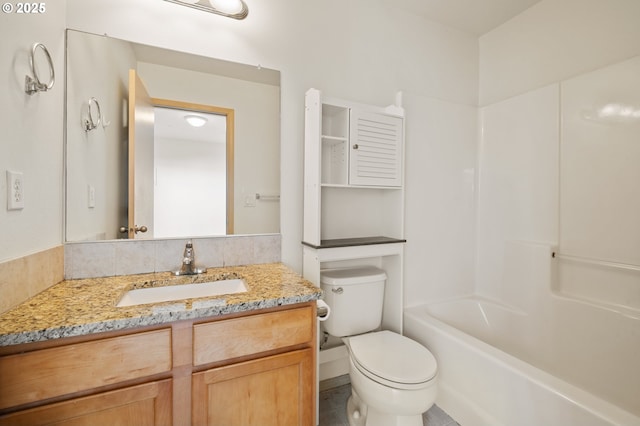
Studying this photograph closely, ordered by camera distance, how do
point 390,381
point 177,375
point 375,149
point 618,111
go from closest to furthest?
point 177,375, point 390,381, point 618,111, point 375,149

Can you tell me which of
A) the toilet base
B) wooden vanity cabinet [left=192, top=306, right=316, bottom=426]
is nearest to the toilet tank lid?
wooden vanity cabinet [left=192, top=306, right=316, bottom=426]

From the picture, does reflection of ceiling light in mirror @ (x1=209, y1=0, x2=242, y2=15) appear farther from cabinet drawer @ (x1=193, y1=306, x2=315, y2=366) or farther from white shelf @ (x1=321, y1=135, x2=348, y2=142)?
cabinet drawer @ (x1=193, y1=306, x2=315, y2=366)

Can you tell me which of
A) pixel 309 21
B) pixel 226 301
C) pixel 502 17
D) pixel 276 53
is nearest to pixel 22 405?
pixel 226 301

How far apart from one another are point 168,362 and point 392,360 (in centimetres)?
99

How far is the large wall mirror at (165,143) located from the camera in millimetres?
1242

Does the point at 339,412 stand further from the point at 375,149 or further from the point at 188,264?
the point at 375,149

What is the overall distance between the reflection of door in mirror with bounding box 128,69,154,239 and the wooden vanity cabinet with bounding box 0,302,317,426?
0.66 metres

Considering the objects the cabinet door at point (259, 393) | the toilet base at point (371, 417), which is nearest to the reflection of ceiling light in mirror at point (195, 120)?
the cabinet door at point (259, 393)

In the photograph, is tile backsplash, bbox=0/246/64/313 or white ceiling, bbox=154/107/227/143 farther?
white ceiling, bbox=154/107/227/143

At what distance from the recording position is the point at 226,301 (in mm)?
935

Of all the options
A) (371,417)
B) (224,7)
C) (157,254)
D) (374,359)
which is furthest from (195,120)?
(371,417)

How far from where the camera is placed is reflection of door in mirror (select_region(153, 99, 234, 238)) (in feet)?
4.48

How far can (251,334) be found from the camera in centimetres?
96

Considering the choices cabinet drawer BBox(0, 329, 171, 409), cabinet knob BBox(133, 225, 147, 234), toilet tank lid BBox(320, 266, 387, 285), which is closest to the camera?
cabinet drawer BBox(0, 329, 171, 409)
